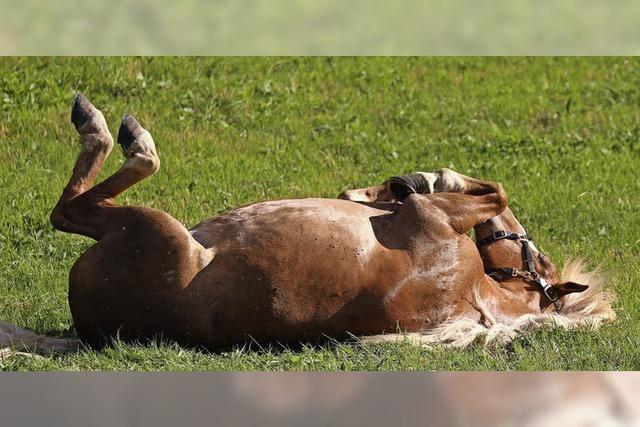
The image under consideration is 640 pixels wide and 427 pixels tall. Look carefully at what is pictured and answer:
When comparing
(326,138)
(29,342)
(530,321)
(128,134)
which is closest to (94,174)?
(128,134)

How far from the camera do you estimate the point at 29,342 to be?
258 inches

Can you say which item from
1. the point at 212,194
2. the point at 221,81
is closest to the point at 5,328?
the point at 212,194

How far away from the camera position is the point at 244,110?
11.3 metres

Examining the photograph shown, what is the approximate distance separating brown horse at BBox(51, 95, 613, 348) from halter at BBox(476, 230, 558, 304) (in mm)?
192

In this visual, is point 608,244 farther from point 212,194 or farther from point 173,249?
point 173,249

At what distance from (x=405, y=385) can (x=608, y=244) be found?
5.78 meters

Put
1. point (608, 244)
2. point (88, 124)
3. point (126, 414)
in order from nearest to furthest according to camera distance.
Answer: point (126, 414)
point (88, 124)
point (608, 244)

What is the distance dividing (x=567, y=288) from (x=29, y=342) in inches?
116

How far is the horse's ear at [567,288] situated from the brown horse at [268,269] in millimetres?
172

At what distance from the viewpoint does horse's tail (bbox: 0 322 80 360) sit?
644cm

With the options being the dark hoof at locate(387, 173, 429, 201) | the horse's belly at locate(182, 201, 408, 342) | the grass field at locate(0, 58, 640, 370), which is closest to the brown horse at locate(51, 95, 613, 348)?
the horse's belly at locate(182, 201, 408, 342)

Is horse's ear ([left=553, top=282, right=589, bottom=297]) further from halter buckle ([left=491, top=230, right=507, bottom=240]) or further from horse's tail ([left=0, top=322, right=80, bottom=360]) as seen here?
horse's tail ([left=0, top=322, right=80, bottom=360])

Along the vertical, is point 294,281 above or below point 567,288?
above

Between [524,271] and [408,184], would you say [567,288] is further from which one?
[408,184]
